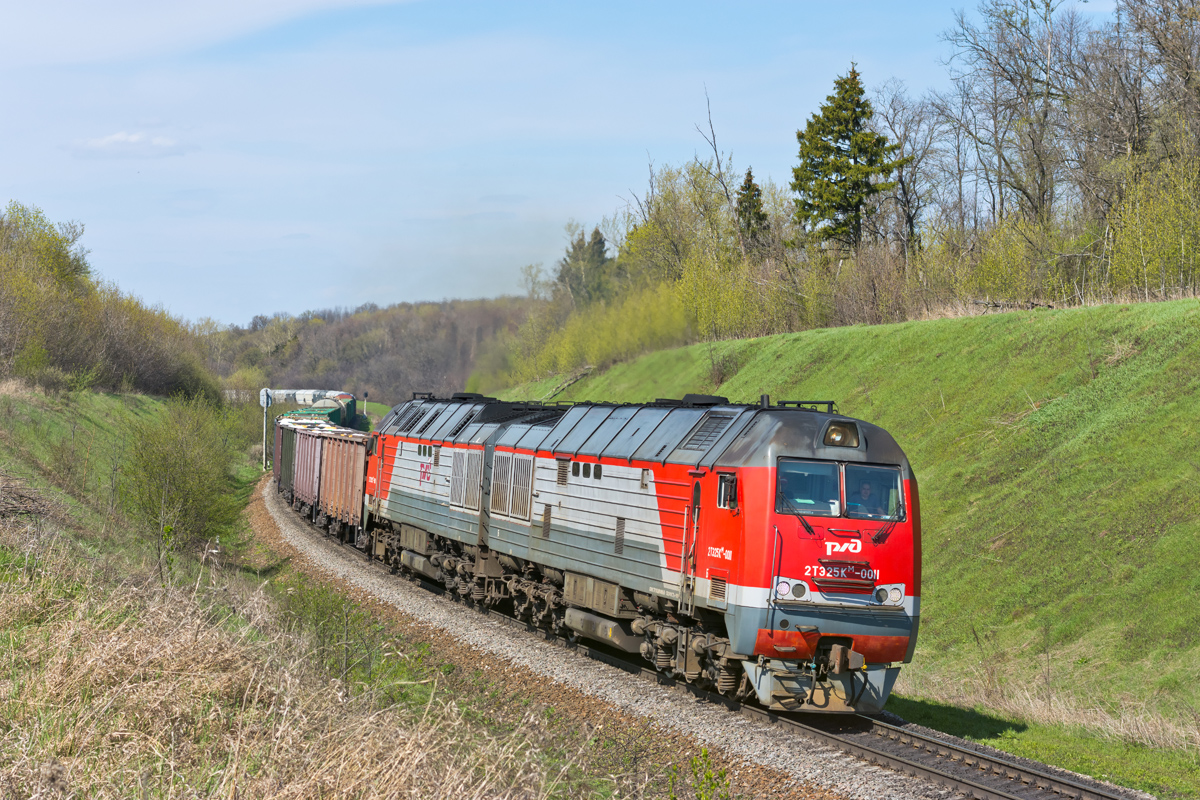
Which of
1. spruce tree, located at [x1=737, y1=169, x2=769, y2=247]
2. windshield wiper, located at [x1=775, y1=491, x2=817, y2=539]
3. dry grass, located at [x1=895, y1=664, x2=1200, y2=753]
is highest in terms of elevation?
spruce tree, located at [x1=737, y1=169, x2=769, y2=247]

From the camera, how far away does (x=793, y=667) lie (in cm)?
1105

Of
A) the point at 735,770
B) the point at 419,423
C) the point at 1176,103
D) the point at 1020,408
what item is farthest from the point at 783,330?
the point at 735,770

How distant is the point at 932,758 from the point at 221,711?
703 centimetres

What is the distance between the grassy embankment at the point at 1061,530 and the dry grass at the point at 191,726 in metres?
6.58

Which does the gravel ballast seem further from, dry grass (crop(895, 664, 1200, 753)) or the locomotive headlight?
dry grass (crop(895, 664, 1200, 753))

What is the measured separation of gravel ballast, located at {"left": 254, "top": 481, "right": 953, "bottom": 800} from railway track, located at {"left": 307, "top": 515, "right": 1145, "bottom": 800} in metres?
0.16

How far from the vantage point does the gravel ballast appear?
9.32 meters

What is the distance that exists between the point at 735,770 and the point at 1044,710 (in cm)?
516

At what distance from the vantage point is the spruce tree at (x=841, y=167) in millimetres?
47500

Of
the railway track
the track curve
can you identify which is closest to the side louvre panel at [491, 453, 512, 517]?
the track curve

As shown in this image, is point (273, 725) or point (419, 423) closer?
point (273, 725)

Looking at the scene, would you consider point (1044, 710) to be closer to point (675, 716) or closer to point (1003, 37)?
point (675, 716)

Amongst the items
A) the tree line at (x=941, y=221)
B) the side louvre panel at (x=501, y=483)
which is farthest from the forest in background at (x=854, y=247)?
the side louvre panel at (x=501, y=483)

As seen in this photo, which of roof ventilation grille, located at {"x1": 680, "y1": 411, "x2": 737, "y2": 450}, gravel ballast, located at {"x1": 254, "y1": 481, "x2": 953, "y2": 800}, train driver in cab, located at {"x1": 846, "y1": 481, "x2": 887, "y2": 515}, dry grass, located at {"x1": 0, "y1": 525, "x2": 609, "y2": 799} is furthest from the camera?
roof ventilation grille, located at {"x1": 680, "y1": 411, "x2": 737, "y2": 450}
